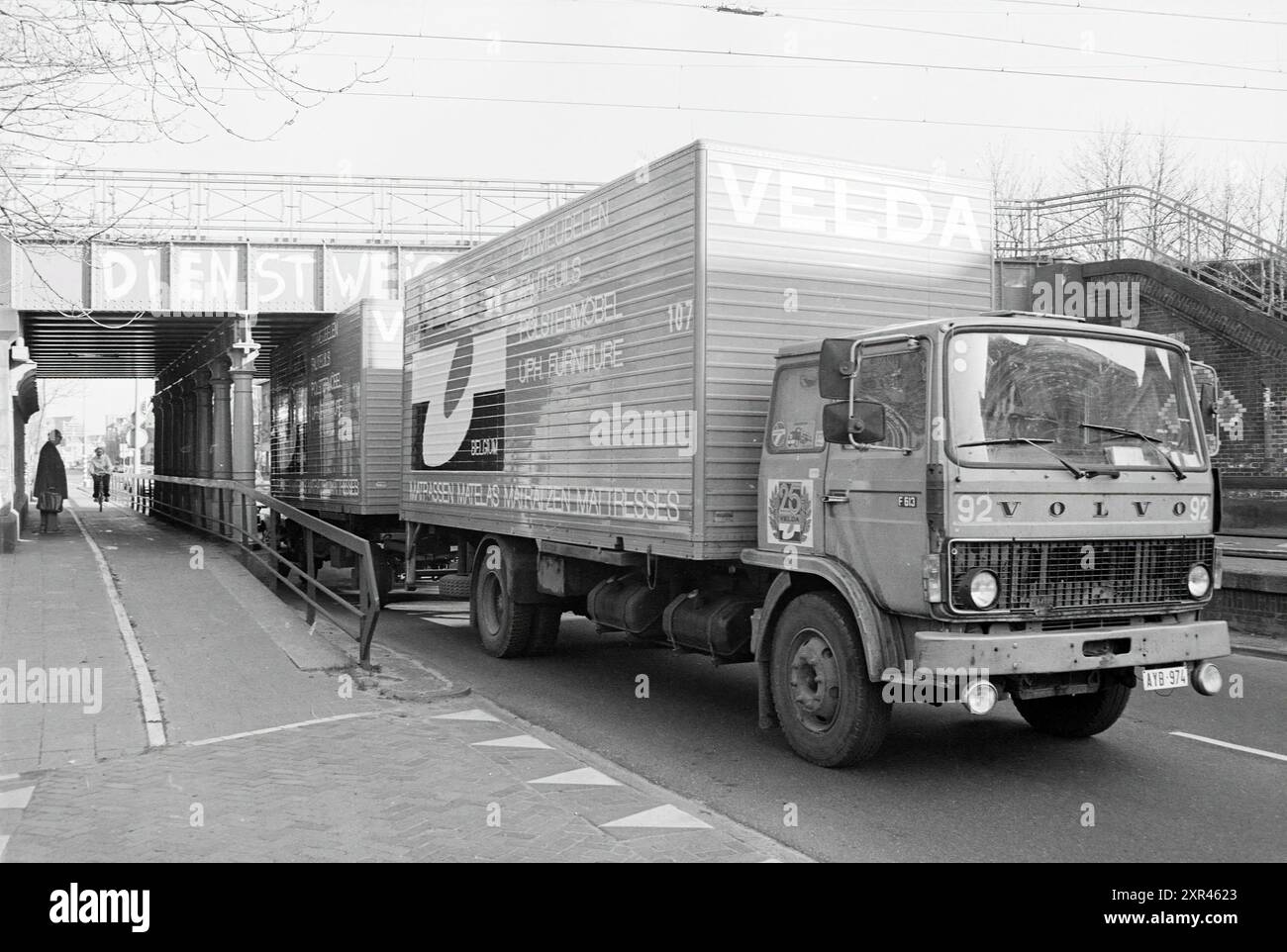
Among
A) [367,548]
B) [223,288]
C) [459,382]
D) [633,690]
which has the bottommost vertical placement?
[633,690]

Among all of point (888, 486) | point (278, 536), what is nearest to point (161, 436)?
point (278, 536)

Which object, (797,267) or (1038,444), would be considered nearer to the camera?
(1038,444)

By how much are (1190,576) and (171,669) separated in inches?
283

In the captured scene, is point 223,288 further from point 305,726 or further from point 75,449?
point 75,449

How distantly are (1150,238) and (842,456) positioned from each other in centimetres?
1891

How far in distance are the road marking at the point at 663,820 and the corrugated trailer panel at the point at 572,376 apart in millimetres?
2142

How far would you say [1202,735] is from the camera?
737 cm

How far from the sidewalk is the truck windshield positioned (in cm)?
239

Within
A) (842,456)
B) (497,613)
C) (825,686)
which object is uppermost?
(842,456)

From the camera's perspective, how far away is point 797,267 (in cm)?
753

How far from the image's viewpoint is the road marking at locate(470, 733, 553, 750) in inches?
274

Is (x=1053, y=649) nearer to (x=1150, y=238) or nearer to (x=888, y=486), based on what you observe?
(x=888, y=486)

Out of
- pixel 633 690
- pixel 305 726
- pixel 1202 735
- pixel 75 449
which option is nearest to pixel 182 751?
pixel 305 726
